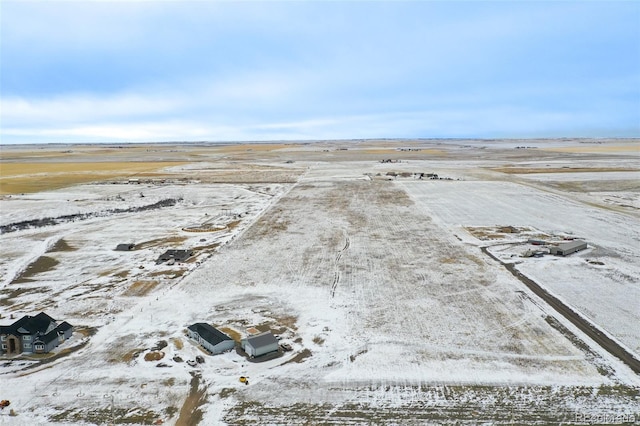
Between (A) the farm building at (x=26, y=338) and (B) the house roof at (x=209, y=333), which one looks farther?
(B) the house roof at (x=209, y=333)

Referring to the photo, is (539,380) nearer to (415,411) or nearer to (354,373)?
(415,411)

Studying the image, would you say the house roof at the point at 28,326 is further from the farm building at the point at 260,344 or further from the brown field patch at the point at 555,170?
the brown field patch at the point at 555,170

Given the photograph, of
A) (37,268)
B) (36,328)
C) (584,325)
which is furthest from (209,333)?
(37,268)

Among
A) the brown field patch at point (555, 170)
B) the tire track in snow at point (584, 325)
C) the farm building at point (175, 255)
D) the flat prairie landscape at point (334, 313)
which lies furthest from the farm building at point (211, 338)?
the brown field patch at point (555, 170)

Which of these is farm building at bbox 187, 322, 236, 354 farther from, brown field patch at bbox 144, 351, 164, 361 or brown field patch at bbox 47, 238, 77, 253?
brown field patch at bbox 47, 238, 77, 253

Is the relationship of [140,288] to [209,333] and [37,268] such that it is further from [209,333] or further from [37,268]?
[37,268]

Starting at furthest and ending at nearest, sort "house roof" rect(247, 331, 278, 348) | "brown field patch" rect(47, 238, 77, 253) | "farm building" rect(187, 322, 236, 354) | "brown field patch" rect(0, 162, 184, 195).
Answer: "brown field patch" rect(0, 162, 184, 195) < "brown field patch" rect(47, 238, 77, 253) < "farm building" rect(187, 322, 236, 354) < "house roof" rect(247, 331, 278, 348)

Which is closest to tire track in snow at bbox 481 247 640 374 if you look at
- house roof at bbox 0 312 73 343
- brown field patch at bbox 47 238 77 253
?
house roof at bbox 0 312 73 343
